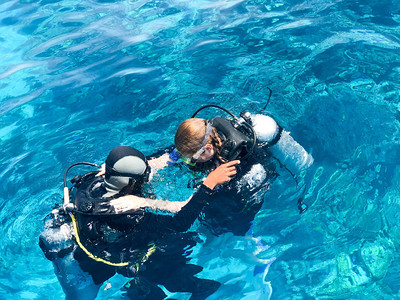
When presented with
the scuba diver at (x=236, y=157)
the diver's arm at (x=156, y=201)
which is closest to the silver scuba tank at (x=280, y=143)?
the scuba diver at (x=236, y=157)

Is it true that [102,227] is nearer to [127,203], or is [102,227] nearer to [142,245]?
[127,203]

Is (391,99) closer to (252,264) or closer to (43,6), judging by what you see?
(252,264)

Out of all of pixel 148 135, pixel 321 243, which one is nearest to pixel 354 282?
pixel 321 243

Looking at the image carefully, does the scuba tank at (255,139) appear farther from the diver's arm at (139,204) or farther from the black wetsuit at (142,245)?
the diver's arm at (139,204)

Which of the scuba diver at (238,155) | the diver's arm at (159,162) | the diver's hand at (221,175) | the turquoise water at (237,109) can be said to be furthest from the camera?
the diver's arm at (159,162)

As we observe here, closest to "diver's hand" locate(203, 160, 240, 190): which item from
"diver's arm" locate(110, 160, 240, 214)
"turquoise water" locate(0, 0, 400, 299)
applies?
"diver's arm" locate(110, 160, 240, 214)

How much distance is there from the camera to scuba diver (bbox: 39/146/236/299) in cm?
339

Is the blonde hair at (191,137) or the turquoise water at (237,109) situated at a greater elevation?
the blonde hair at (191,137)

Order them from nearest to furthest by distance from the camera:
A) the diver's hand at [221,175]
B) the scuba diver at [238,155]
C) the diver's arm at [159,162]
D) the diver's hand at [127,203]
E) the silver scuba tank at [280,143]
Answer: the diver's hand at [127,203], the diver's hand at [221,175], the scuba diver at [238,155], the silver scuba tank at [280,143], the diver's arm at [159,162]

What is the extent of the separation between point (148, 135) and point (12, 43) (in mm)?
6103

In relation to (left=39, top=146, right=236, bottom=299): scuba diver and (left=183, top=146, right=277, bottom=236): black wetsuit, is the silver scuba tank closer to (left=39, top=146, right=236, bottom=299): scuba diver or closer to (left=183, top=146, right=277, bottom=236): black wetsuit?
(left=183, top=146, right=277, bottom=236): black wetsuit

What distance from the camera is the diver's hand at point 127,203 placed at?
335 cm

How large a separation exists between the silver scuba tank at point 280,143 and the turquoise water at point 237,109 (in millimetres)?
678

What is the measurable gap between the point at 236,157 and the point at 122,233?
4.35ft
